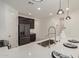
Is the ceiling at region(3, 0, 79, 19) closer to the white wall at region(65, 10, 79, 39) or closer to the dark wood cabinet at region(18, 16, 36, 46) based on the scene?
the dark wood cabinet at region(18, 16, 36, 46)

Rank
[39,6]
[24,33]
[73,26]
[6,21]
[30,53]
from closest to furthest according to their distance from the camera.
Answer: [30,53]
[6,21]
[39,6]
[24,33]
[73,26]

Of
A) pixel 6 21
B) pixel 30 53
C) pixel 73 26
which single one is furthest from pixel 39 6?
pixel 73 26

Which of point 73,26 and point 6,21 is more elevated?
point 6,21

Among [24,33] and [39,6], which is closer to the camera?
[39,6]

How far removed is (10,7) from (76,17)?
10.7 feet

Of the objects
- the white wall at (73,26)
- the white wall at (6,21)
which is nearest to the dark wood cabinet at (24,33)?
the white wall at (6,21)

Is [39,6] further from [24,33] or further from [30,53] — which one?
[30,53]

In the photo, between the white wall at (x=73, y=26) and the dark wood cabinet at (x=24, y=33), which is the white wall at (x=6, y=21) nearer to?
the dark wood cabinet at (x=24, y=33)

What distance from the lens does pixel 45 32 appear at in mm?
3229

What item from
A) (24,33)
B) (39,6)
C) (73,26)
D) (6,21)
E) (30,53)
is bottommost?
(30,53)

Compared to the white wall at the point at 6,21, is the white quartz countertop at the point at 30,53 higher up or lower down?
lower down

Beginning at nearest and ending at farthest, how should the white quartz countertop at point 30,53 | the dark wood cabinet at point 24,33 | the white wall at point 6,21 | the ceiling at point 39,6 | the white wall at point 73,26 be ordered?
the white quartz countertop at point 30,53 → the white wall at point 6,21 → the ceiling at point 39,6 → the dark wood cabinet at point 24,33 → the white wall at point 73,26

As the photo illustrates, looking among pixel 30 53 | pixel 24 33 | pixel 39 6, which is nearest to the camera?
pixel 30 53

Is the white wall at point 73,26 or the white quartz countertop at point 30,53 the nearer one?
the white quartz countertop at point 30,53
